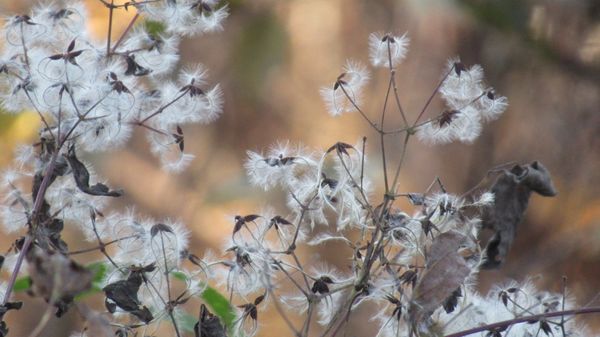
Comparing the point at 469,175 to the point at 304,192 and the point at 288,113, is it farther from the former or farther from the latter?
the point at 304,192

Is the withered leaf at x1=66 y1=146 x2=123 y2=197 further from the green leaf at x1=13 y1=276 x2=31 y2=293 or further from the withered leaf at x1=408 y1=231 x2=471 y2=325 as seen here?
the withered leaf at x1=408 y1=231 x2=471 y2=325

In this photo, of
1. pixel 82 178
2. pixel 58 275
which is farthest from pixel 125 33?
pixel 58 275

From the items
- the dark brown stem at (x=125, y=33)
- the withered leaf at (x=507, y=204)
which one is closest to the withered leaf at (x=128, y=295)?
the dark brown stem at (x=125, y=33)

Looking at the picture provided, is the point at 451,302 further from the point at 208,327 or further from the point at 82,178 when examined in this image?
the point at 82,178

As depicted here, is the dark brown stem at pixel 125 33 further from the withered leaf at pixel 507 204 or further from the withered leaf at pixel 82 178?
the withered leaf at pixel 507 204

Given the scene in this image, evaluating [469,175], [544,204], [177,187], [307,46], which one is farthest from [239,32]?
[544,204]

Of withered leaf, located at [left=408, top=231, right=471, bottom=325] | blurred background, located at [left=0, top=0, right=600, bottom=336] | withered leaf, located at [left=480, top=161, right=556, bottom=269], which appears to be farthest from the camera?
blurred background, located at [left=0, top=0, right=600, bottom=336]

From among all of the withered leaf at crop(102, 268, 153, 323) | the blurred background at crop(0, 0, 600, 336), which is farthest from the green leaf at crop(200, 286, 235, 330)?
the blurred background at crop(0, 0, 600, 336)
